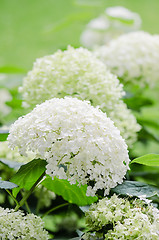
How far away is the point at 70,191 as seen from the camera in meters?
1.18

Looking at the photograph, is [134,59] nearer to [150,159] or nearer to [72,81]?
[72,81]

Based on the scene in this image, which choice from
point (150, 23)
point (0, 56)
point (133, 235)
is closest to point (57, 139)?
point (133, 235)

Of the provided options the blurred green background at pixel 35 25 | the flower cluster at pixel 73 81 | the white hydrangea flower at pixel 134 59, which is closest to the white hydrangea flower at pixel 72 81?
the flower cluster at pixel 73 81

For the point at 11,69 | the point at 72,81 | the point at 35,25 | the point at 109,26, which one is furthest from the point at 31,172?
the point at 35,25

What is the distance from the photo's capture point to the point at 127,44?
1.86m

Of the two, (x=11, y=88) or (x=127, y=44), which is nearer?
(x=127, y=44)

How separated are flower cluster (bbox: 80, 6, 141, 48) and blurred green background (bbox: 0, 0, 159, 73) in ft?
4.58

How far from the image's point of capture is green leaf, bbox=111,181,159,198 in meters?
1.05

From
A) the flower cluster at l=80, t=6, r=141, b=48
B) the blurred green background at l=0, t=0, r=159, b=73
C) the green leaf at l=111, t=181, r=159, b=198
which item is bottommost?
the green leaf at l=111, t=181, r=159, b=198

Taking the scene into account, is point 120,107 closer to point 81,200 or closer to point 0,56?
point 81,200

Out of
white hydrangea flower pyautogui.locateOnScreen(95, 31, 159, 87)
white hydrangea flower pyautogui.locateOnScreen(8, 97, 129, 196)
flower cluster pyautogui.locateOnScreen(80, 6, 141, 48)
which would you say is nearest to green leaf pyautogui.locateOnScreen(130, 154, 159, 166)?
white hydrangea flower pyautogui.locateOnScreen(8, 97, 129, 196)

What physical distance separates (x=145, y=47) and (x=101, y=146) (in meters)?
1.02

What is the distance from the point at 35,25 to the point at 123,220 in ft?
13.2

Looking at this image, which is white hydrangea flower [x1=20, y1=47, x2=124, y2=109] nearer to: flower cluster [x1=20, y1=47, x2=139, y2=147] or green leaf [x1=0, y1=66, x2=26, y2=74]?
flower cluster [x1=20, y1=47, x2=139, y2=147]
